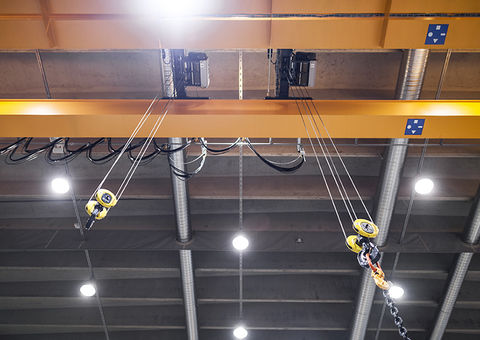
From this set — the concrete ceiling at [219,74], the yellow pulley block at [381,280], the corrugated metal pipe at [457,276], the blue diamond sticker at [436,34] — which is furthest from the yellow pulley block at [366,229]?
the corrugated metal pipe at [457,276]

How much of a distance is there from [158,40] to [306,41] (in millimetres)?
1645

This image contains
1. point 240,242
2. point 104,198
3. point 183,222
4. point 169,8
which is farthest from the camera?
point 183,222

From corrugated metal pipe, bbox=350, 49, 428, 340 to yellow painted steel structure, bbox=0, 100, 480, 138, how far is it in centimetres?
147

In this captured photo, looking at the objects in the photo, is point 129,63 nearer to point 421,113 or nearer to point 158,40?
point 158,40

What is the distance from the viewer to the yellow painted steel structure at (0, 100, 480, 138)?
3.76 metres

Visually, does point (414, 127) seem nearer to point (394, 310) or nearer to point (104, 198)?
point (394, 310)

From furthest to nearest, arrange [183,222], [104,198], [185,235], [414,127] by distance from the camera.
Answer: [185,235]
[183,222]
[414,127]
[104,198]

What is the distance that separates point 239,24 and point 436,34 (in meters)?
2.13

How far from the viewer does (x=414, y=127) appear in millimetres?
3803

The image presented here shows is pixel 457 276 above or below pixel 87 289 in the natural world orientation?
above

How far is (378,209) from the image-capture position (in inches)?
265

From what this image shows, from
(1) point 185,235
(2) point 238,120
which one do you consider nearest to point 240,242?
(1) point 185,235

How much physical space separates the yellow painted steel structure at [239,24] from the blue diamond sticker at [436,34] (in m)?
0.04

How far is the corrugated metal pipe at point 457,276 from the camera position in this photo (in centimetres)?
670
